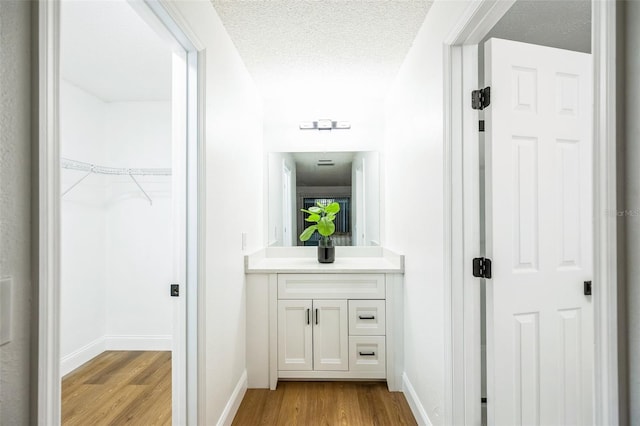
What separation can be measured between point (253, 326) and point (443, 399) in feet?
4.61

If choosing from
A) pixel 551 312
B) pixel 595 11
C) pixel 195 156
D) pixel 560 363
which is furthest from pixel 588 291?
pixel 195 156

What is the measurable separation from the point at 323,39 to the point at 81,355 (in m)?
3.24

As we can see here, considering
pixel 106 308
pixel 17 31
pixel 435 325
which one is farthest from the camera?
pixel 106 308

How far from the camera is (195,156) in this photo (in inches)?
63.8

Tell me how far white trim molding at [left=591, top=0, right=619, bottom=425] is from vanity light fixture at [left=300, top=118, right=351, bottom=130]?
2.51 metres

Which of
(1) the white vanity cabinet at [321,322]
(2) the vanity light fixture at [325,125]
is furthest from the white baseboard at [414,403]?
(2) the vanity light fixture at [325,125]

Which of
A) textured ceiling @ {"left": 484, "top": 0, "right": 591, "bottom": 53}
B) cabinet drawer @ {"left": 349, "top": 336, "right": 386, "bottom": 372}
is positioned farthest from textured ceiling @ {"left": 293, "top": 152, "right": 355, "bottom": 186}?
textured ceiling @ {"left": 484, "top": 0, "right": 591, "bottom": 53}

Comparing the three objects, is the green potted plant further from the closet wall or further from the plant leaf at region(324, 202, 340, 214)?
the closet wall

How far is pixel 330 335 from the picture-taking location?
2.51m

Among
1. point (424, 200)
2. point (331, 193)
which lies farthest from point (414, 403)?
point (331, 193)

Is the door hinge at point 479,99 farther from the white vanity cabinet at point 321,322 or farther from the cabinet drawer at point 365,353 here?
the cabinet drawer at point 365,353

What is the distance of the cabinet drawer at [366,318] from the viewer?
249 centimetres

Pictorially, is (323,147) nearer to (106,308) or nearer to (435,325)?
(435,325)

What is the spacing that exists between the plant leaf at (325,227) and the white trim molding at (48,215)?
2.19 m
